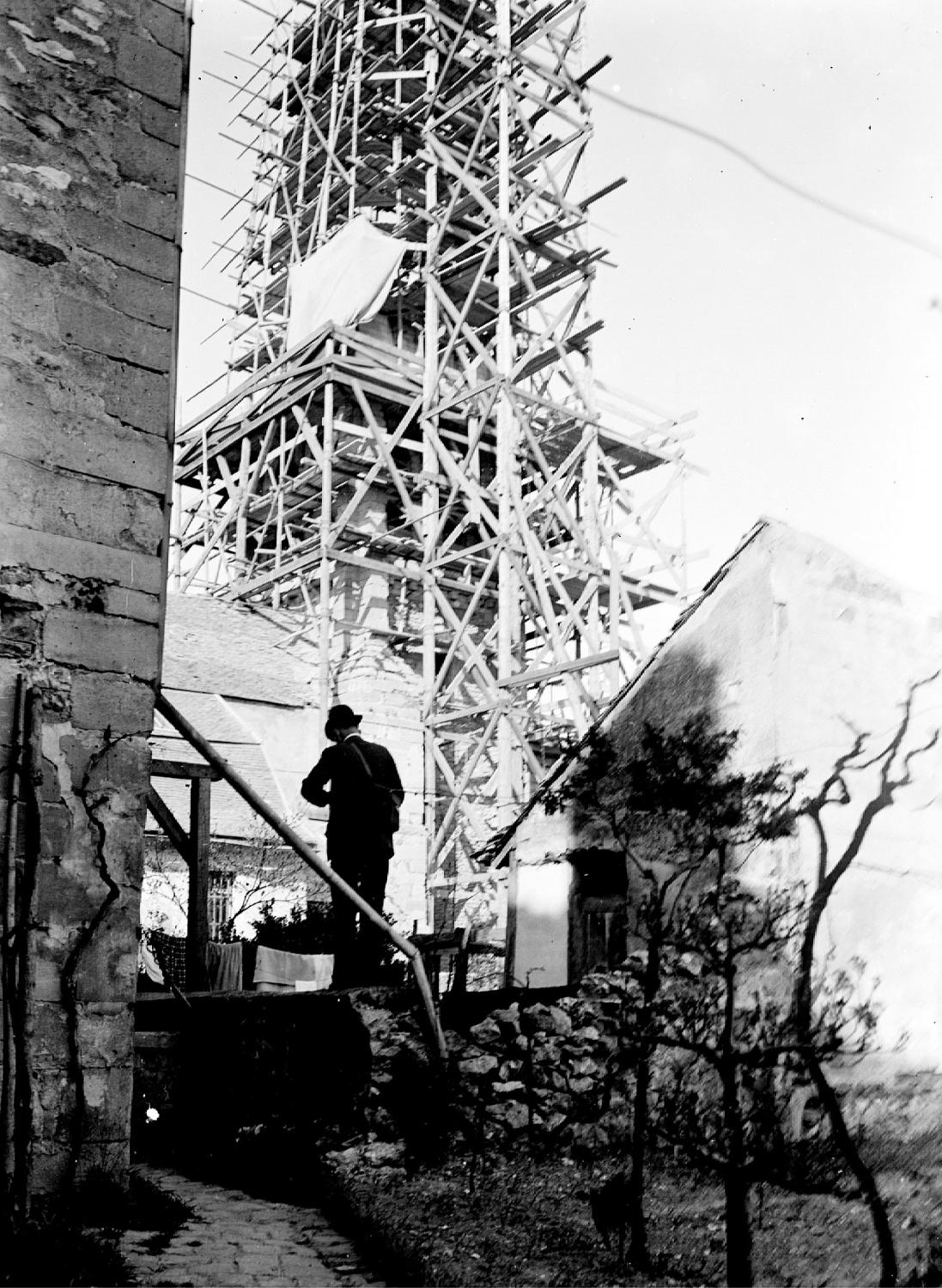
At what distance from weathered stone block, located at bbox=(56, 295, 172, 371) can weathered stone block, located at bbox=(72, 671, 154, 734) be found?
4.66 feet

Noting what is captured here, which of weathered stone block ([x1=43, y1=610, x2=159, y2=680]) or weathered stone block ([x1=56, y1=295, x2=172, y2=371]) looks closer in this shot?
weathered stone block ([x1=43, y1=610, x2=159, y2=680])

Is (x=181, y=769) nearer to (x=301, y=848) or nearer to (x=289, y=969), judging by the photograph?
(x=301, y=848)

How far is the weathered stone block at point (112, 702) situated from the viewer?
16.8 feet

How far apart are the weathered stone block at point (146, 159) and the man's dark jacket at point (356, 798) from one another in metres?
3.29

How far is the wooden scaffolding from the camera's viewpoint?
17.4 meters

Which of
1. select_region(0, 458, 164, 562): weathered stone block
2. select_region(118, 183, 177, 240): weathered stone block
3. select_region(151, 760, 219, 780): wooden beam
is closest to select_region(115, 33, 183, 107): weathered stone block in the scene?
select_region(118, 183, 177, 240): weathered stone block

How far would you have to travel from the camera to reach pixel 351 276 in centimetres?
2064

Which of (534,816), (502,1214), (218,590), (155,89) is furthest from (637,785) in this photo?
(218,590)

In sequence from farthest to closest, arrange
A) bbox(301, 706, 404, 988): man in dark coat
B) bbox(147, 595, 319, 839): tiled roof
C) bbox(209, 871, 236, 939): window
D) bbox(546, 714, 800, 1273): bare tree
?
bbox(147, 595, 319, 839): tiled roof, bbox(209, 871, 236, 939): window, bbox(301, 706, 404, 988): man in dark coat, bbox(546, 714, 800, 1273): bare tree

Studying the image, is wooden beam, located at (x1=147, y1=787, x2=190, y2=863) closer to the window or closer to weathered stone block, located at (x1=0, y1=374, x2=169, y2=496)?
weathered stone block, located at (x1=0, y1=374, x2=169, y2=496)

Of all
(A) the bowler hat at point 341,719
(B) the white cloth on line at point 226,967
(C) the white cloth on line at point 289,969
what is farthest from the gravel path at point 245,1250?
(B) the white cloth on line at point 226,967

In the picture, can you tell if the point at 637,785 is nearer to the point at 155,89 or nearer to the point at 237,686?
the point at 155,89

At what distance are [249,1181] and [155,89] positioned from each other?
17.2 feet

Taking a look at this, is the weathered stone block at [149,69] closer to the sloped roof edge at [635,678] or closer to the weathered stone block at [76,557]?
the weathered stone block at [76,557]
